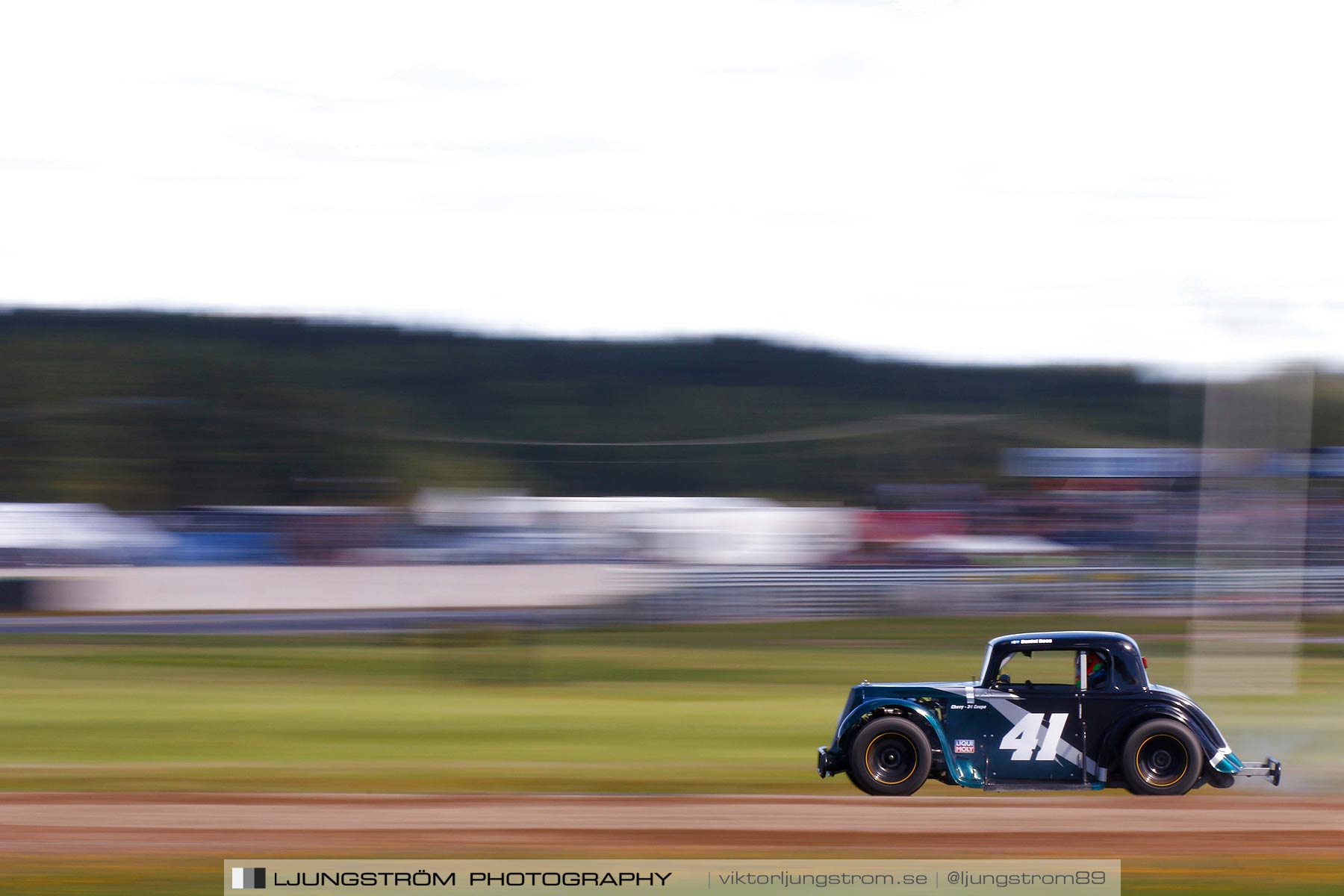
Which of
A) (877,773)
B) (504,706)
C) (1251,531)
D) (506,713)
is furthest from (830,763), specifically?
(1251,531)

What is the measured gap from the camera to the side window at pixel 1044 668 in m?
5.75

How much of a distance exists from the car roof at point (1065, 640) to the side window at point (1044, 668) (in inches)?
1.9

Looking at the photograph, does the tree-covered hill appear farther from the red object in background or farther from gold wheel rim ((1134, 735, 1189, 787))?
gold wheel rim ((1134, 735, 1189, 787))

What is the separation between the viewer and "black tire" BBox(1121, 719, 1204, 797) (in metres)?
5.49

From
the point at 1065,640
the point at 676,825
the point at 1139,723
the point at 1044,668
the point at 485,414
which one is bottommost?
the point at 676,825

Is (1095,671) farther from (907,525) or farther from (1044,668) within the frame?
(907,525)

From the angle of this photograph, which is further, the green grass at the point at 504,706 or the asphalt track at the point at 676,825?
the green grass at the point at 504,706

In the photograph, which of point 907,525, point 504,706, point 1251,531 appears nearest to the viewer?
point 504,706

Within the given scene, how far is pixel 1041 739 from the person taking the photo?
219 inches

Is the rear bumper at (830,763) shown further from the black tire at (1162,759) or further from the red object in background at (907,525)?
the red object in background at (907,525)

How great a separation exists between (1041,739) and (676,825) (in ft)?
6.28

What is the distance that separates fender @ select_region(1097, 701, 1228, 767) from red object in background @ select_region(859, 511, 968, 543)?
1298 cm

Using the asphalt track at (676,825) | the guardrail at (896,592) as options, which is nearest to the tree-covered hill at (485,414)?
the guardrail at (896,592)

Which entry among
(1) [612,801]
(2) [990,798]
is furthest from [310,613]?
(2) [990,798]
